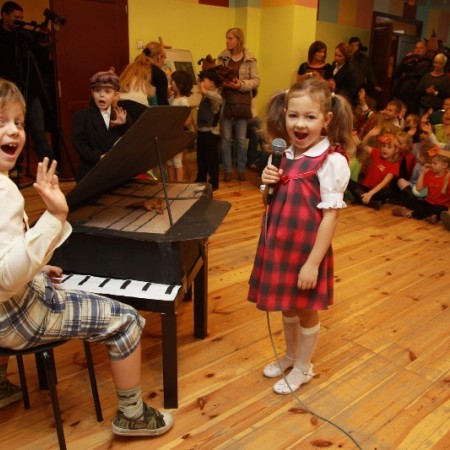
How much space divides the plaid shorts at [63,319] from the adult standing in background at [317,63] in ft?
15.9

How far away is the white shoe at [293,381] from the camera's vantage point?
195cm

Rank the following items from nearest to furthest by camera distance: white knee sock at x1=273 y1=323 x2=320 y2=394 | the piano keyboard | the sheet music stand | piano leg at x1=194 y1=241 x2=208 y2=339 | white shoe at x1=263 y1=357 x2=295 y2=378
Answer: the sheet music stand
the piano keyboard
white knee sock at x1=273 y1=323 x2=320 y2=394
white shoe at x1=263 y1=357 x2=295 y2=378
piano leg at x1=194 y1=241 x2=208 y2=339

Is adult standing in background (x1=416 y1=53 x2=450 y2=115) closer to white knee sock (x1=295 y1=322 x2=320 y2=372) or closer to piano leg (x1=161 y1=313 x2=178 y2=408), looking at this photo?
white knee sock (x1=295 y1=322 x2=320 y2=372)

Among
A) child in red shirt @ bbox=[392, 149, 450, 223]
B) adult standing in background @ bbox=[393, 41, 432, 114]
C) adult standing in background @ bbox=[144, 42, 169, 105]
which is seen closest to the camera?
child in red shirt @ bbox=[392, 149, 450, 223]

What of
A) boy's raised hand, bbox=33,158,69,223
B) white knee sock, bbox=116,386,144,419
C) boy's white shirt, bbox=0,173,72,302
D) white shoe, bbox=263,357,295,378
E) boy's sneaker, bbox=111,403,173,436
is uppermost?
boy's raised hand, bbox=33,158,69,223

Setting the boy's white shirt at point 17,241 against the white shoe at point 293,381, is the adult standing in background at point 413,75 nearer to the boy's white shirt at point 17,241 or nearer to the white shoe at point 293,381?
the white shoe at point 293,381

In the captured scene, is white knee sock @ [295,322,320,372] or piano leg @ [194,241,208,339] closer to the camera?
white knee sock @ [295,322,320,372]

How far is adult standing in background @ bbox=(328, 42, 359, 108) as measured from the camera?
596 centimetres

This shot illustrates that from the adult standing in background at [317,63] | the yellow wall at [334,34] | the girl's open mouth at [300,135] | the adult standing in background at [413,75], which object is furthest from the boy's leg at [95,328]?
the yellow wall at [334,34]

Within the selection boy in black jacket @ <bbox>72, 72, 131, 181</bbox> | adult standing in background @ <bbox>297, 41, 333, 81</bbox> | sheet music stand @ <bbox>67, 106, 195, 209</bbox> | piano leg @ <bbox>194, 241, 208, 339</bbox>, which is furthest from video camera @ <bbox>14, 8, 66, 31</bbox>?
piano leg @ <bbox>194, 241, 208, 339</bbox>

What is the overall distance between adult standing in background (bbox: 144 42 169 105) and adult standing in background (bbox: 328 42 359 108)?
7.58 feet

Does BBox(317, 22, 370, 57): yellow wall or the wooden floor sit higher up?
BBox(317, 22, 370, 57): yellow wall

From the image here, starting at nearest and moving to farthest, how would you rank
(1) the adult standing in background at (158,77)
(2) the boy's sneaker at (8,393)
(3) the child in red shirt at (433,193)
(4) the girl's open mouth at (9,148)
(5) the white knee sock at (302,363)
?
(4) the girl's open mouth at (9,148) < (2) the boy's sneaker at (8,393) < (5) the white knee sock at (302,363) < (3) the child in red shirt at (433,193) < (1) the adult standing in background at (158,77)

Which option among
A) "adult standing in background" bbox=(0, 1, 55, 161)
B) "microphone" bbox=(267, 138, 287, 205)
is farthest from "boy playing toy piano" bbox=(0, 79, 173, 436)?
"adult standing in background" bbox=(0, 1, 55, 161)
